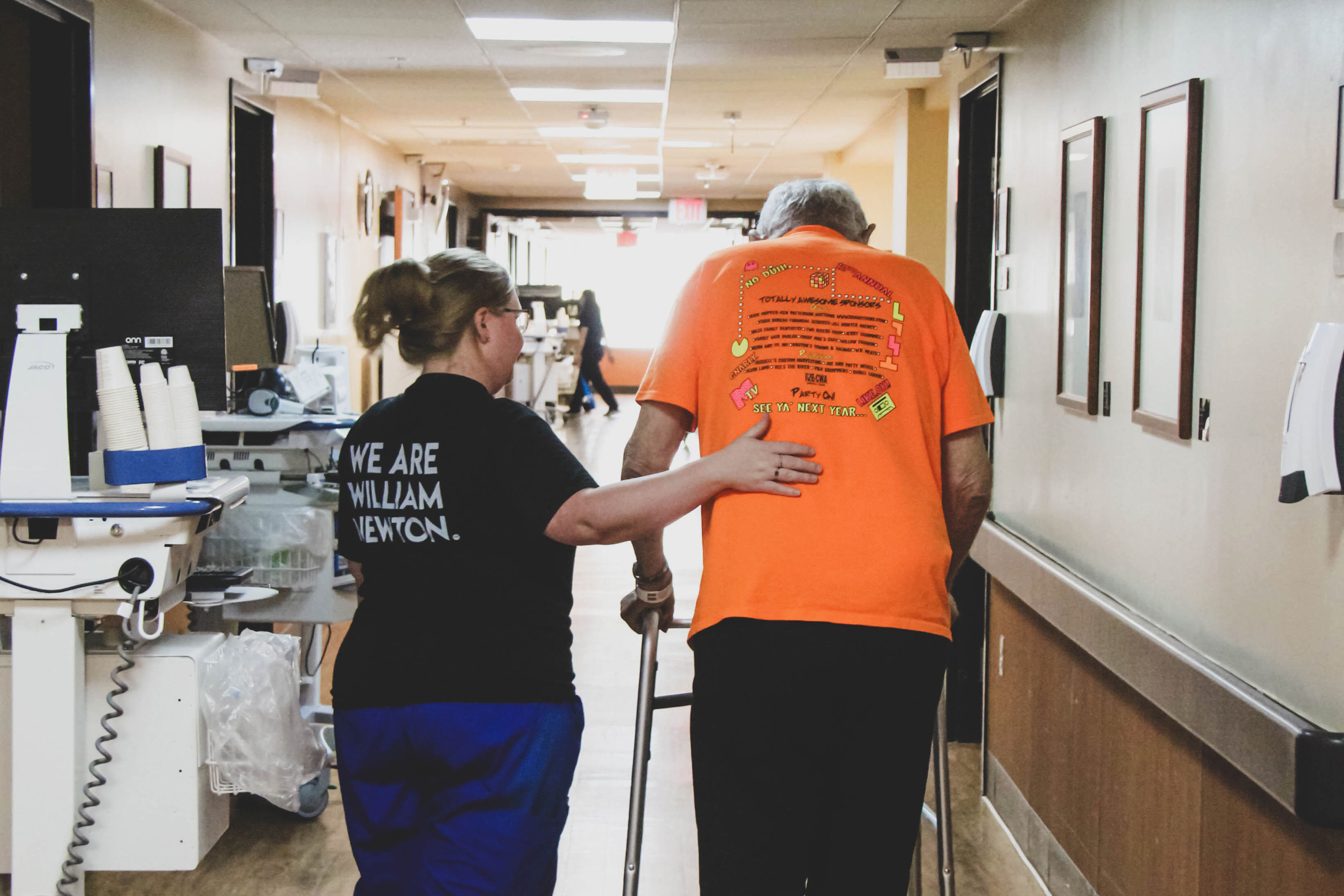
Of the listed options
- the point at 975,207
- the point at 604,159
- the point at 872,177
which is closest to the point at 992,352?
the point at 975,207

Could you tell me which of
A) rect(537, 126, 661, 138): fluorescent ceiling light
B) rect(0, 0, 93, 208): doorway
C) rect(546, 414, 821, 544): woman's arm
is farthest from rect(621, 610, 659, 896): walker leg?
rect(537, 126, 661, 138): fluorescent ceiling light

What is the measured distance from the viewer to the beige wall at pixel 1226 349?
1940 millimetres

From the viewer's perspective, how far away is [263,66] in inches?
254

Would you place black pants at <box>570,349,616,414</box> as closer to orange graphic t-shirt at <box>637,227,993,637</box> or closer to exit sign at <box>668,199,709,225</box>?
exit sign at <box>668,199,709,225</box>

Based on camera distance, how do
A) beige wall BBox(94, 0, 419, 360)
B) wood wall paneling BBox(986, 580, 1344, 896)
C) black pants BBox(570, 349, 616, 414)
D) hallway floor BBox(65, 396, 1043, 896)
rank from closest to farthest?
wood wall paneling BBox(986, 580, 1344, 896) → hallway floor BBox(65, 396, 1043, 896) → beige wall BBox(94, 0, 419, 360) → black pants BBox(570, 349, 616, 414)

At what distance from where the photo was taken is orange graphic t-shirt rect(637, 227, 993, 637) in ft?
5.42

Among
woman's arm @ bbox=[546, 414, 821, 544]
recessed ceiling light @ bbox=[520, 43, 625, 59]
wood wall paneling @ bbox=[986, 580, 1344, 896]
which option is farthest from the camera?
recessed ceiling light @ bbox=[520, 43, 625, 59]

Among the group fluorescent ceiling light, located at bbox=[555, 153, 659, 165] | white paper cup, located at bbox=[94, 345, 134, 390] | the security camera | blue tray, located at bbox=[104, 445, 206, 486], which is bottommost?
blue tray, located at bbox=[104, 445, 206, 486]

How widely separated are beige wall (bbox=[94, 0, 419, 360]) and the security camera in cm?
5

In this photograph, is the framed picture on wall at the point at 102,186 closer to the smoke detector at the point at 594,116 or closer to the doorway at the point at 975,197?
the doorway at the point at 975,197

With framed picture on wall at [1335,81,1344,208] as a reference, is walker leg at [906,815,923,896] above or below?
below

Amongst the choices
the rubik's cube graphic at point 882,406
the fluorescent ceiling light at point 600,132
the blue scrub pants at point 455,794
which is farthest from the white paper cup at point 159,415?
the fluorescent ceiling light at point 600,132

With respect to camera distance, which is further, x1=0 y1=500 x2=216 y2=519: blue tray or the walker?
x1=0 y1=500 x2=216 y2=519: blue tray

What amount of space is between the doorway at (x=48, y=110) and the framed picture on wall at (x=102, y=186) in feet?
0.19
